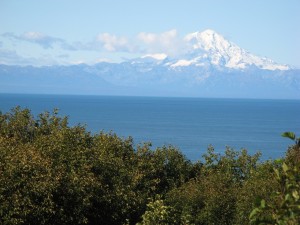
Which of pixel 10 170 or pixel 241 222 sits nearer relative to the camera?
pixel 10 170

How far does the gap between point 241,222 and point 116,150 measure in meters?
16.4

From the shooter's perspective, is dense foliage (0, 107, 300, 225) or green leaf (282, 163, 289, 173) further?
dense foliage (0, 107, 300, 225)

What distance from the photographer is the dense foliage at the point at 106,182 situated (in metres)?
38.4

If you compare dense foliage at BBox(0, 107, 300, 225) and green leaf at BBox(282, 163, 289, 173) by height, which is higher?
green leaf at BBox(282, 163, 289, 173)

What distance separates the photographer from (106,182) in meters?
49.0

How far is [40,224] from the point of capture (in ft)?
128

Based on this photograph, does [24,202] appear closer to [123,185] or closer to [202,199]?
[123,185]

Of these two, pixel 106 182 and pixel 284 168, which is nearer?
pixel 284 168

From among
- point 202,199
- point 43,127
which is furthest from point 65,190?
point 43,127

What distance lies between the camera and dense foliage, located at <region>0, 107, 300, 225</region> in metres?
38.4

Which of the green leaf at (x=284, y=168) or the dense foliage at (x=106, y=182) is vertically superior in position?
the green leaf at (x=284, y=168)

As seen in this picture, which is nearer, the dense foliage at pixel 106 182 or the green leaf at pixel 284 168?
the green leaf at pixel 284 168

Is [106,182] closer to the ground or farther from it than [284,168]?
closer to the ground

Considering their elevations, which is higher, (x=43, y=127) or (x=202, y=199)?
(x=43, y=127)
